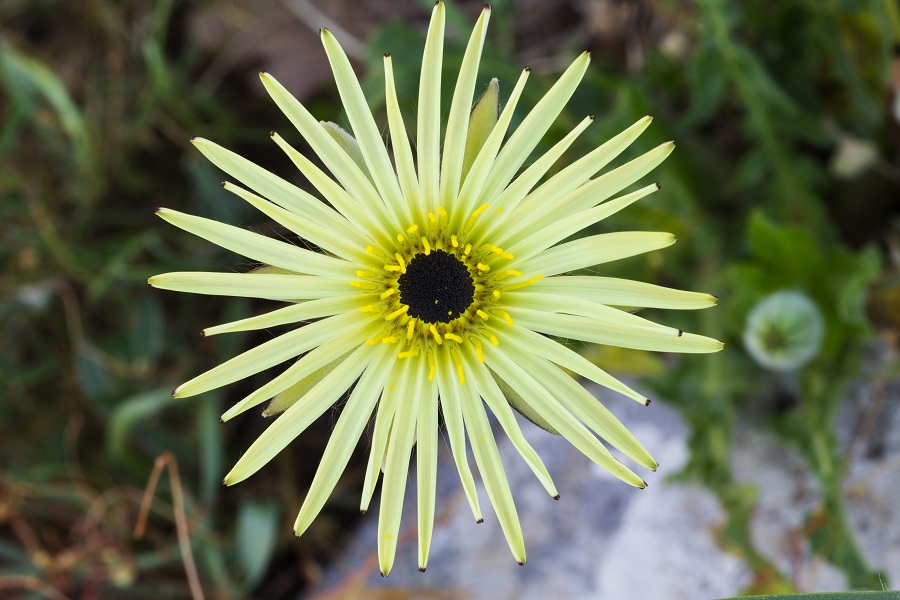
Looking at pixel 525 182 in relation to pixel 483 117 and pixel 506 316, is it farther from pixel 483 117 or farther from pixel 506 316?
pixel 506 316

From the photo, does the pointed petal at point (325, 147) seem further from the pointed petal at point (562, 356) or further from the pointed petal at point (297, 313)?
the pointed petal at point (562, 356)

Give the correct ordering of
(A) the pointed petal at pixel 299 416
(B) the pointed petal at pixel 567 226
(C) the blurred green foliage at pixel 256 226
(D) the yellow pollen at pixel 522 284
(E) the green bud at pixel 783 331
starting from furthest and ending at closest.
Result: (C) the blurred green foliage at pixel 256 226 → (E) the green bud at pixel 783 331 → (D) the yellow pollen at pixel 522 284 → (A) the pointed petal at pixel 299 416 → (B) the pointed petal at pixel 567 226

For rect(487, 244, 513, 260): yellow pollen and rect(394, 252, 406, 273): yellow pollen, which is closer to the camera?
rect(487, 244, 513, 260): yellow pollen

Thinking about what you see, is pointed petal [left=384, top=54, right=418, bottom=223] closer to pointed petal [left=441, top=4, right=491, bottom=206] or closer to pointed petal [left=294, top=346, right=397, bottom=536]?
pointed petal [left=441, top=4, right=491, bottom=206]

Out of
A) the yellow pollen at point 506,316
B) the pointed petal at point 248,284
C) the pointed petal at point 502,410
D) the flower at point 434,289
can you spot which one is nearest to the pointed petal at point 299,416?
the flower at point 434,289

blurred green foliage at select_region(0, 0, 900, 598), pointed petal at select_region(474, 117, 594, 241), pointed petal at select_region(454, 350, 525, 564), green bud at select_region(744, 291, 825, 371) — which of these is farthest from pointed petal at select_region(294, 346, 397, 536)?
green bud at select_region(744, 291, 825, 371)

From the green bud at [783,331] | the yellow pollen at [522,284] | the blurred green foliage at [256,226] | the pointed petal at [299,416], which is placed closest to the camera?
the pointed petal at [299,416]

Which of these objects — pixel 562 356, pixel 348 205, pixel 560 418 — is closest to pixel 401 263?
pixel 348 205
